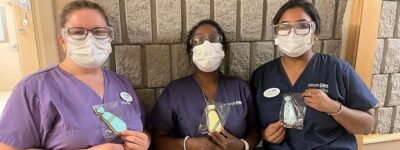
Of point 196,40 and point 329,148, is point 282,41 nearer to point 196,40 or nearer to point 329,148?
point 196,40

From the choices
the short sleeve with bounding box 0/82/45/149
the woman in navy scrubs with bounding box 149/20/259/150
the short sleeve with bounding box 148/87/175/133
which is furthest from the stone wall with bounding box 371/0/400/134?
the short sleeve with bounding box 0/82/45/149

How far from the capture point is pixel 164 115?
127cm

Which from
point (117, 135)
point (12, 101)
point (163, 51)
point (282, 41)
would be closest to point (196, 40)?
point (163, 51)

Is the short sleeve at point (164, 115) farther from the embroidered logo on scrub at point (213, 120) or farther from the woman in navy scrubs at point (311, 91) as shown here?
the woman in navy scrubs at point (311, 91)

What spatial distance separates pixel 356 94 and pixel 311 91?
8.9 inches

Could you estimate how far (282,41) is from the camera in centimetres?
123

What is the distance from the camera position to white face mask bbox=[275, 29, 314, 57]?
119 centimetres

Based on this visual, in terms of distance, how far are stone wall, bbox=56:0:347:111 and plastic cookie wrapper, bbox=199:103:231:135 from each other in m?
0.31

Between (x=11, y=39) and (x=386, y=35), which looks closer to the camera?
(x=386, y=35)

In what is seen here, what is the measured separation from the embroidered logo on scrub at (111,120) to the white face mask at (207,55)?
1.39 ft

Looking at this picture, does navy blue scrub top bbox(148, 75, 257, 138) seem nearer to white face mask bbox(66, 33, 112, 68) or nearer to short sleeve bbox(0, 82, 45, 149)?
white face mask bbox(66, 33, 112, 68)

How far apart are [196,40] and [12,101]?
734mm

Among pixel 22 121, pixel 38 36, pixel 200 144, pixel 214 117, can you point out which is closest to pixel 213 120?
pixel 214 117

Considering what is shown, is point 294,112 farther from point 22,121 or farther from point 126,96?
point 22,121
